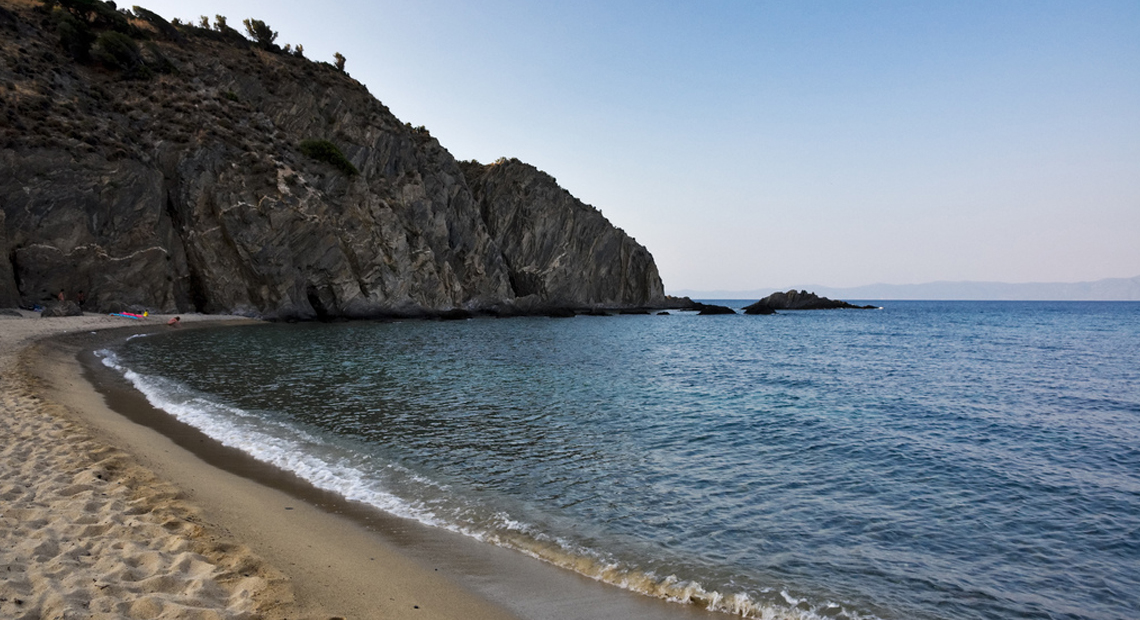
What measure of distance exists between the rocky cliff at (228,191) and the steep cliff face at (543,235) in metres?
0.32

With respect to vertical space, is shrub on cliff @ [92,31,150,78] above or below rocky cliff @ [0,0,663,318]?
above

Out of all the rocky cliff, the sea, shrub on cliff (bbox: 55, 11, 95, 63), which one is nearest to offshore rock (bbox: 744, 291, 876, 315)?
the rocky cliff

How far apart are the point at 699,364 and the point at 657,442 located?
607 inches

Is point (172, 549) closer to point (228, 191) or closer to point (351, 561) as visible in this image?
point (351, 561)

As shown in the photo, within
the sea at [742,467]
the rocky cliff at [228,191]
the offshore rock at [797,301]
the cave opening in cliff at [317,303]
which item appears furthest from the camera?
the offshore rock at [797,301]

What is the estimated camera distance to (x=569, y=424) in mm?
13797

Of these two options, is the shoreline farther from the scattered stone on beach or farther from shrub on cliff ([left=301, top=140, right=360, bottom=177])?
shrub on cliff ([left=301, top=140, right=360, bottom=177])

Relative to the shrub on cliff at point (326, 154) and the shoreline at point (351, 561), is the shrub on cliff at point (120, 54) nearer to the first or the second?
the shrub on cliff at point (326, 154)

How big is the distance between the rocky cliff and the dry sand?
3728 centimetres

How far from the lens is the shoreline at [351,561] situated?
5250 millimetres

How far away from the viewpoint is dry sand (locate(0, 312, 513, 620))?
14.7 feet

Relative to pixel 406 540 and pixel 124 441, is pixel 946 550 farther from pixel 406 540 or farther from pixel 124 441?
pixel 124 441

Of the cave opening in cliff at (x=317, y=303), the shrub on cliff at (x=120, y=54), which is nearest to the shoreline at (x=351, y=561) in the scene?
the cave opening in cliff at (x=317, y=303)

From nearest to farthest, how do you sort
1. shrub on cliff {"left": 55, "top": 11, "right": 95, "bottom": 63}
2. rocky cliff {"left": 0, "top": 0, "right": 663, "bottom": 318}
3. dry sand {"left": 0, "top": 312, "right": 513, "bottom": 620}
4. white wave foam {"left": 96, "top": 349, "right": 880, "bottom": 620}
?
dry sand {"left": 0, "top": 312, "right": 513, "bottom": 620} < white wave foam {"left": 96, "top": 349, "right": 880, "bottom": 620} < rocky cliff {"left": 0, "top": 0, "right": 663, "bottom": 318} < shrub on cliff {"left": 55, "top": 11, "right": 95, "bottom": 63}
